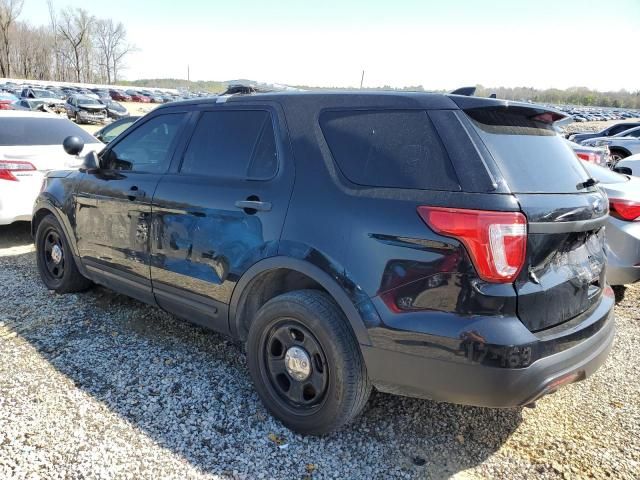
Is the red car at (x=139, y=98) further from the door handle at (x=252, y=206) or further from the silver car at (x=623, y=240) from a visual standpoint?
the door handle at (x=252, y=206)

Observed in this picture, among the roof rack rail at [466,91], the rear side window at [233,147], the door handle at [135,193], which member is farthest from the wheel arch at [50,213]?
the roof rack rail at [466,91]

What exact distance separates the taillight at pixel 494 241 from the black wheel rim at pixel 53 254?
3.77 m

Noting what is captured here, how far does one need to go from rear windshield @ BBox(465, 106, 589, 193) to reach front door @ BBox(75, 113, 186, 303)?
2114 millimetres

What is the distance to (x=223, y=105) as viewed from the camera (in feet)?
10.5

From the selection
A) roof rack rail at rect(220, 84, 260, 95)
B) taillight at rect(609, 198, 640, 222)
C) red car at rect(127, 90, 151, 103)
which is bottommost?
taillight at rect(609, 198, 640, 222)

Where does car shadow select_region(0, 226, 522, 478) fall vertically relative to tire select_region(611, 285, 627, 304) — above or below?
below

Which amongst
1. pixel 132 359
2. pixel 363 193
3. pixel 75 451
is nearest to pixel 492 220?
pixel 363 193

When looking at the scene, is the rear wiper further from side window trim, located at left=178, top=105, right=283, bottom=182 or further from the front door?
the front door

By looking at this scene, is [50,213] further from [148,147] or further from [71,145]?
[148,147]

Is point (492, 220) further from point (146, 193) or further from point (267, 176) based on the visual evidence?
point (146, 193)

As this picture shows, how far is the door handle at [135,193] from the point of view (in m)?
3.42

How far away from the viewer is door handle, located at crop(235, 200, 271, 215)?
268cm

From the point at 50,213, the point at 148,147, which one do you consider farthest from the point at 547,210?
the point at 50,213

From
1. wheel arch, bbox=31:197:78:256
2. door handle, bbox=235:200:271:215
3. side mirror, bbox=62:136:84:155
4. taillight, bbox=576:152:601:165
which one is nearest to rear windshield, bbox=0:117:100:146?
wheel arch, bbox=31:197:78:256
